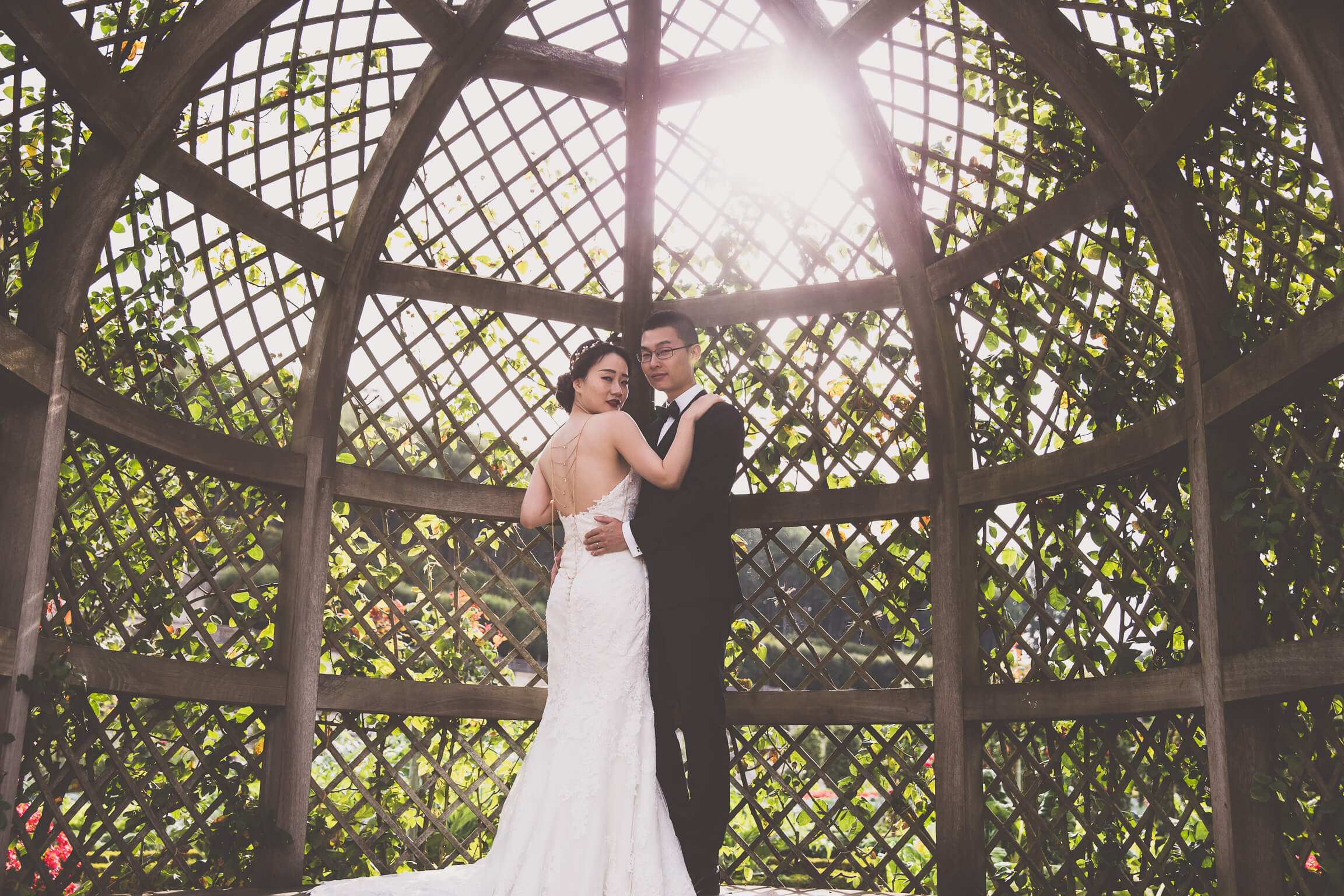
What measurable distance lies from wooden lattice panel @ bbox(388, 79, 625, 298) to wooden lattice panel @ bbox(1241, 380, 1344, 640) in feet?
8.20

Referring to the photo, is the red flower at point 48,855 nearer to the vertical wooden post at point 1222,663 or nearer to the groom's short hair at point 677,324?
the groom's short hair at point 677,324

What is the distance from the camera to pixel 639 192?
4055 millimetres

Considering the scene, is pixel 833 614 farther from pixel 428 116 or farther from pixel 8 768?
pixel 8 768

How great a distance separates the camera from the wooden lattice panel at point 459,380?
386 cm

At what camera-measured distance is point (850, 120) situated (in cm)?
372

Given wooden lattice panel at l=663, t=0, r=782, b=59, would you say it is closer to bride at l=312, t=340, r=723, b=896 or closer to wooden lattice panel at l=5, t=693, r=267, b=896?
bride at l=312, t=340, r=723, b=896

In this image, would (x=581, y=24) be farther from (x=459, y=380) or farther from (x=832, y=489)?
(x=832, y=489)

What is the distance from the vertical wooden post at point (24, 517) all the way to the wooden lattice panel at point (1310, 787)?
3061 mm

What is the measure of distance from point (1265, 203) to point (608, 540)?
76.2 inches

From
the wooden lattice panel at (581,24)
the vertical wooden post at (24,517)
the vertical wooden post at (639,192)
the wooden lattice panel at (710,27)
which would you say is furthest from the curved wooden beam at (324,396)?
the vertical wooden post at (24,517)

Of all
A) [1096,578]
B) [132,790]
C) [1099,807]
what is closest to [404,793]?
[132,790]

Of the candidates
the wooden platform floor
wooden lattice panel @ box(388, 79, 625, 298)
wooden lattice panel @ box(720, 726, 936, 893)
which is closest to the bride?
the wooden platform floor

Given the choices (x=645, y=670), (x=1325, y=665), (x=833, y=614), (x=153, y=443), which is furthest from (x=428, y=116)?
(x=833, y=614)

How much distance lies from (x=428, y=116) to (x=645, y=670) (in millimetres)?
2222
